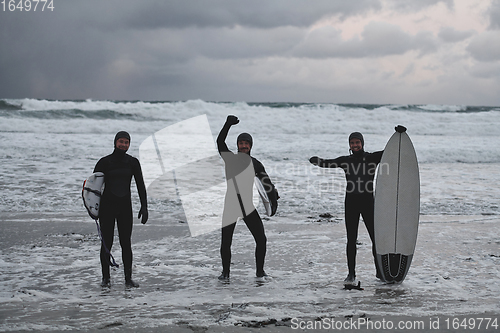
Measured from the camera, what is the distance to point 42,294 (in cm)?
455

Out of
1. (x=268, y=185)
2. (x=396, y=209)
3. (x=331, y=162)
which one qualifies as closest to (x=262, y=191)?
(x=268, y=185)

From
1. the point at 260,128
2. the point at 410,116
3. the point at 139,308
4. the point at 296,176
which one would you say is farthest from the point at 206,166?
the point at 410,116

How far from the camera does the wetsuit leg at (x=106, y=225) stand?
4.78m

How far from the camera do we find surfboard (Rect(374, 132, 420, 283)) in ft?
16.2

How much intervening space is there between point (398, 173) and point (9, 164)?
1175cm

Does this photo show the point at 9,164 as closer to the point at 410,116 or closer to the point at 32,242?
the point at 32,242

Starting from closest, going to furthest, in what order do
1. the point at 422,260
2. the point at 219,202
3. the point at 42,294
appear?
the point at 42,294, the point at 422,260, the point at 219,202

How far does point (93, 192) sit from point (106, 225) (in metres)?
0.39

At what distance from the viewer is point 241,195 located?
16.8 feet

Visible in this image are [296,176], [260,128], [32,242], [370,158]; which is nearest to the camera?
[370,158]

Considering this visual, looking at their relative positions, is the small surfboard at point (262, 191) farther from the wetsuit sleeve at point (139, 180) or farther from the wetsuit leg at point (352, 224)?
the wetsuit sleeve at point (139, 180)

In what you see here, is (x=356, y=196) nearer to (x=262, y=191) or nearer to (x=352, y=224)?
(x=352, y=224)

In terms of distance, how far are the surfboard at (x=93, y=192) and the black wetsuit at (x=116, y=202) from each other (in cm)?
4

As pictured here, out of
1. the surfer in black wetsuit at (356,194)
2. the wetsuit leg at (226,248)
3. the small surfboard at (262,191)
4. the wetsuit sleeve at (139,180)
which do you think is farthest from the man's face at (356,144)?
the wetsuit sleeve at (139,180)
